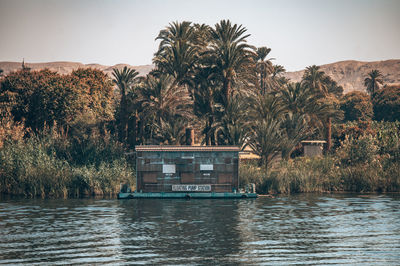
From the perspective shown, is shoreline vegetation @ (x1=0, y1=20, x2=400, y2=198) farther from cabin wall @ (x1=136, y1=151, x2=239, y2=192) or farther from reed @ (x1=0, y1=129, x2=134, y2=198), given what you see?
cabin wall @ (x1=136, y1=151, x2=239, y2=192)

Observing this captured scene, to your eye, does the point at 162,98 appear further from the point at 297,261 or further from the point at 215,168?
the point at 297,261

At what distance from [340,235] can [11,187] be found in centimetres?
2721

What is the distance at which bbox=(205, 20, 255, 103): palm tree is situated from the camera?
5784cm

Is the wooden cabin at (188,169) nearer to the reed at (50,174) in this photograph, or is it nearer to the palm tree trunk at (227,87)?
the reed at (50,174)

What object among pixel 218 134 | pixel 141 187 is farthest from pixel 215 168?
pixel 218 134

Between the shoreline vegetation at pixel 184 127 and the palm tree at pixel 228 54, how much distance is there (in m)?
0.10

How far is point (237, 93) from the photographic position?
192 ft

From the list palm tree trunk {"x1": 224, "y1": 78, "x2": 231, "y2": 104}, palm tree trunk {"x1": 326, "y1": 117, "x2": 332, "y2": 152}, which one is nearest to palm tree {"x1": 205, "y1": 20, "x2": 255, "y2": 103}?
palm tree trunk {"x1": 224, "y1": 78, "x2": 231, "y2": 104}

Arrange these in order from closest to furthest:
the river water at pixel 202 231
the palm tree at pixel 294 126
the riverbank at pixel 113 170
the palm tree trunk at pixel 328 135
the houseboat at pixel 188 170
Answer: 1. the river water at pixel 202 231
2. the houseboat at pixel 188 170
3. the riverbank at pixel 113 170
4. the palm tree at pixel 294 126
5. the palm tree trunk at pixel 328 135

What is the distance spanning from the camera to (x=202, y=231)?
2881 centimetres

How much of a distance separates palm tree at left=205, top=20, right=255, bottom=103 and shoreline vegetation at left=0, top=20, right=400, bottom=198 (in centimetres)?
10

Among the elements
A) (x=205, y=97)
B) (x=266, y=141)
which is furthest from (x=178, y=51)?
(x=266, y=141)

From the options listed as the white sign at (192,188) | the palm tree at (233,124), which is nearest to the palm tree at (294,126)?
the palm tree at (233,124)

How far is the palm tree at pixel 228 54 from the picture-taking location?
57844 millimetres
